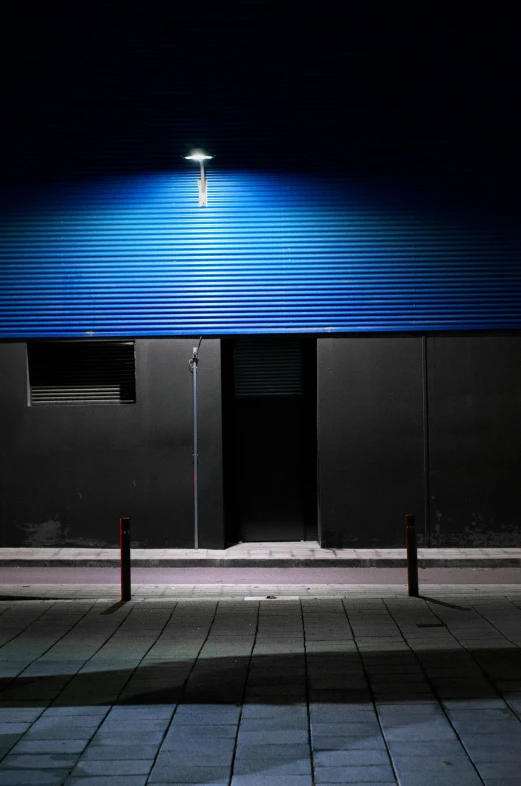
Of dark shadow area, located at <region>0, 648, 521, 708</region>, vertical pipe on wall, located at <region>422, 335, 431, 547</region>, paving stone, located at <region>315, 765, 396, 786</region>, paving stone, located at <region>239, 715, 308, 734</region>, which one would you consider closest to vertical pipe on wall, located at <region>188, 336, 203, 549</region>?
vertical pipe on wall, located at <region>422, 335, 431, 547</region>

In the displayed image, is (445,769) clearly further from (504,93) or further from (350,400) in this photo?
(504,93)

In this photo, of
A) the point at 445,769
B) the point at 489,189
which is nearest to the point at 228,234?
the point at 489,189

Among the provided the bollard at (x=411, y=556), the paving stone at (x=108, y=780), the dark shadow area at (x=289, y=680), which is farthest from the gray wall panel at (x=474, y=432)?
the paving stone at (x=108, y=780)

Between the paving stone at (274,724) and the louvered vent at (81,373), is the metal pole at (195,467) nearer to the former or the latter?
the louvered vent at (81,373)

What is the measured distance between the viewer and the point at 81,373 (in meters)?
15.4

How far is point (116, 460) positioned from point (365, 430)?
3943 millimetres

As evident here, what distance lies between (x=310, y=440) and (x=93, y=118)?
6.20 metres

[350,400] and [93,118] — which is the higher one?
[93,118]

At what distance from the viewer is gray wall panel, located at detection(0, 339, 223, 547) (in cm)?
1507

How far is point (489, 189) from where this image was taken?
50.1ft

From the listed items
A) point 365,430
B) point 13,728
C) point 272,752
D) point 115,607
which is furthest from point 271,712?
point 365,430

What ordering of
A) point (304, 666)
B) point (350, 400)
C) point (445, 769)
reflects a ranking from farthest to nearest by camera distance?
point (350, 400) < point (304, 666) < point (445, 769)

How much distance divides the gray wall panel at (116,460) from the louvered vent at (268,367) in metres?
0.80

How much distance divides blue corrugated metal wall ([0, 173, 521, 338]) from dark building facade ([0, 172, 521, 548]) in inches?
0.9
